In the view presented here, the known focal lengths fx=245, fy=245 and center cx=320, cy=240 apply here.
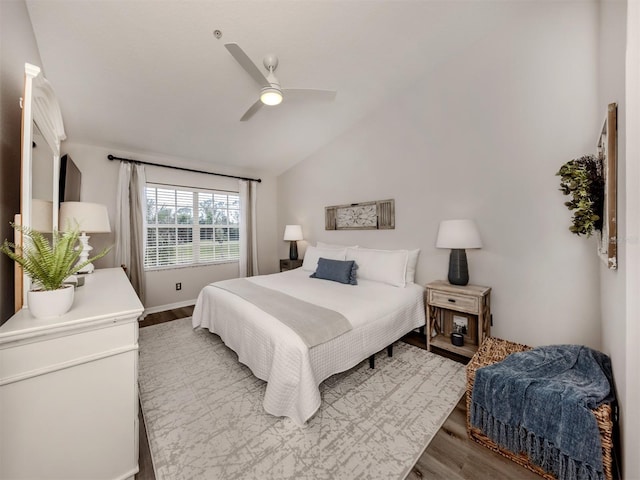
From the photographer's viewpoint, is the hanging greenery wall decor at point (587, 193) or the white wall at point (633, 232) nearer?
the white wall at point (633, 232)

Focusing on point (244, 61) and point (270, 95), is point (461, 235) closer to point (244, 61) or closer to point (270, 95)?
point (270, 95)

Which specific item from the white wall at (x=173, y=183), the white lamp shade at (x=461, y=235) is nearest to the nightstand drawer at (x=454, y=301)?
the white lamp shade at (x=461, y=235)

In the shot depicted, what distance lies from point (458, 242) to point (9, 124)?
321 centimetres

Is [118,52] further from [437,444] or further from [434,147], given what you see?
[437,444]

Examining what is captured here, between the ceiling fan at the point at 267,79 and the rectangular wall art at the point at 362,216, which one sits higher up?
the ceiling fan at the point at 267,79

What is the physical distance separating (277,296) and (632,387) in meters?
2.20

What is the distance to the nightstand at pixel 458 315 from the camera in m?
2.28

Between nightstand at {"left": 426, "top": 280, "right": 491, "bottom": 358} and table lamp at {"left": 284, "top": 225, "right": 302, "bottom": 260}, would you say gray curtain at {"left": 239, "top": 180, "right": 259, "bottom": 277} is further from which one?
nightstand at {"left": 426, "top": 280, "right": 491, "bottom": 358}

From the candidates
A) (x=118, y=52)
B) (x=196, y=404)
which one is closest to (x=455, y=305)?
(x=196, y=404)

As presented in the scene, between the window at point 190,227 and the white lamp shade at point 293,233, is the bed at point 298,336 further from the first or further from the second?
the window at point 190,227

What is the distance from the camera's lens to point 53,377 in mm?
1008

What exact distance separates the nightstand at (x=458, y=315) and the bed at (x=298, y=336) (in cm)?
20

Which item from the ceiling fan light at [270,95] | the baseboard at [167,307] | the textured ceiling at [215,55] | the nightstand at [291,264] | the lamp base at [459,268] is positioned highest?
the textured ceiling at [215,55]

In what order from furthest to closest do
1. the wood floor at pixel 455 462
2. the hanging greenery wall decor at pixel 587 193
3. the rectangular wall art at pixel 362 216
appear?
the rectangular wall art at pixel 362 216 < the hanging greenery wall decor at pixel 587 193 < the wood floor at pixel 455 462
